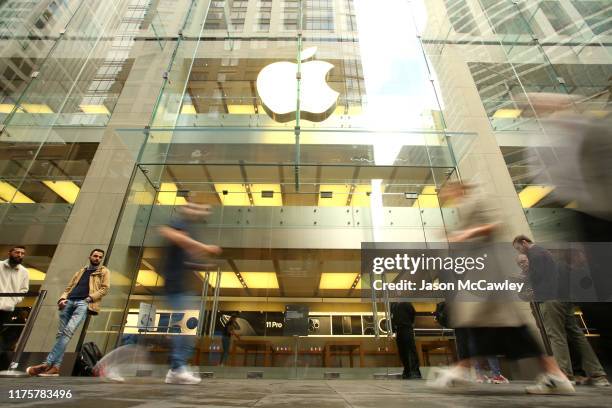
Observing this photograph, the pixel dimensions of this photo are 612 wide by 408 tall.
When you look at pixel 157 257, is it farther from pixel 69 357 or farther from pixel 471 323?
pixel 471 323

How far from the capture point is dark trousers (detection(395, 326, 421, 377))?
12.2ft

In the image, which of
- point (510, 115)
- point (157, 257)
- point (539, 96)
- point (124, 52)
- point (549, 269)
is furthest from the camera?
point (124, 52)

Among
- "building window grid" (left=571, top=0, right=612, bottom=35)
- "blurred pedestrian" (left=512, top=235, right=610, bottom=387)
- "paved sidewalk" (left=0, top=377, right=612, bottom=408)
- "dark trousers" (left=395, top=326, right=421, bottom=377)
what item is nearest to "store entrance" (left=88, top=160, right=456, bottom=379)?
"dark trousers" (left=395, top=326, right=421, bottom=377)

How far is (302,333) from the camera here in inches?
176

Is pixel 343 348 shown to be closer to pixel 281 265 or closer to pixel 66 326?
pixel 281 265

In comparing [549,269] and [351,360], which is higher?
[549,269]

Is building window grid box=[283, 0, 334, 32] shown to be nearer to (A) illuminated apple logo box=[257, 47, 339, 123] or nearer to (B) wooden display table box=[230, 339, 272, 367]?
(A) illuminated apple logo box=[257, 47, 339, 123]

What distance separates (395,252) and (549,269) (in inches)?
85.5

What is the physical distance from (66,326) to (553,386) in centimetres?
367

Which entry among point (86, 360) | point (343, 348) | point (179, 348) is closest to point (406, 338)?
point (343, 348)

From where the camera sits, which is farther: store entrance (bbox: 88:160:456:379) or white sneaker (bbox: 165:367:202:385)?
store entrance (bbox: 88:160:456:379)

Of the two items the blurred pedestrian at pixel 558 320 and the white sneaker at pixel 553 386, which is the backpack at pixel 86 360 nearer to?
the white sneaker at pixel 553 386

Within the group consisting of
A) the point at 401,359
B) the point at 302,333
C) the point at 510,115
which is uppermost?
the point at 510,115

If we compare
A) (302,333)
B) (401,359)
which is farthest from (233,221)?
(401,359)
